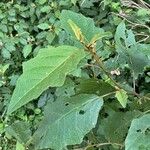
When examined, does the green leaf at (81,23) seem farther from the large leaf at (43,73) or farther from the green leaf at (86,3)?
the green leaf at (86,3)

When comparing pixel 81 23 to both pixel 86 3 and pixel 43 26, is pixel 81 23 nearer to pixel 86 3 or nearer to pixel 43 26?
pixel 43 26

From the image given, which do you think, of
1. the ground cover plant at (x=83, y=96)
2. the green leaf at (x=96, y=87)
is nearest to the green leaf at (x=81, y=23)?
the ground cover plant at (x=83, y=96)

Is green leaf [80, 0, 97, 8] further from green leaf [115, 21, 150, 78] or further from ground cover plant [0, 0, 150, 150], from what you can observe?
green leaf [115, 21, 150, 78]

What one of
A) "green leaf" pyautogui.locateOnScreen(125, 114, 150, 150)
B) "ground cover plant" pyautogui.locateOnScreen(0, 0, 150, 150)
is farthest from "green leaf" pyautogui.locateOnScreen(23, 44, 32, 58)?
"green leaf" pyautogui.locateOnScreen(125, 114, 150, 150)

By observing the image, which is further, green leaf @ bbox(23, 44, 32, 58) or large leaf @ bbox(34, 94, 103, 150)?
green leaf @ bbox(23, 44, 32, 58)

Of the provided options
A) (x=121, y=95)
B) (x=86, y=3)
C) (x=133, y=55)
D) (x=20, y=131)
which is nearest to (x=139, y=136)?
(x=121, y=95)

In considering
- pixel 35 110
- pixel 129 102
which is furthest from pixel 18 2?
pixel 129 102
